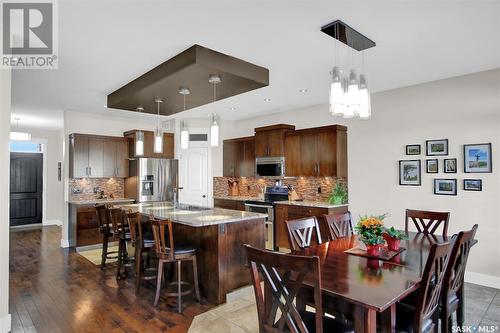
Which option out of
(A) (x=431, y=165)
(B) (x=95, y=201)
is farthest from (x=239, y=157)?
(A) (x=431, y=165)

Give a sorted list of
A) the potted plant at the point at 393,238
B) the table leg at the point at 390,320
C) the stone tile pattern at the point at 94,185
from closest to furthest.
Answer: the table leg at the point at 390,320
the potted plant at the point at 393,238
the stone tile pattern at the point at 94,185

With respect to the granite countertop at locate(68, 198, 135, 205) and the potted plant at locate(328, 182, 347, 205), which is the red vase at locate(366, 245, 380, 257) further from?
the granite countertop at locate(68, 198, 135, 205)

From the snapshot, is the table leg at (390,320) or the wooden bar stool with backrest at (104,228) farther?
the wooden bar stool with backrest at (104,228)

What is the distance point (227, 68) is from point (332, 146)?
278 cm

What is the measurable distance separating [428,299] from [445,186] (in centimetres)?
305

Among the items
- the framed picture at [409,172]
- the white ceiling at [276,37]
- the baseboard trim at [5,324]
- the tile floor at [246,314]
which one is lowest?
the tile floor at [246,314]

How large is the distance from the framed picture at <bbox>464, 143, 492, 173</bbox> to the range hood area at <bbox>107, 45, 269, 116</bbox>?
297 centimetres

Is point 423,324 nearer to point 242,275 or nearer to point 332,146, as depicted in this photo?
point 242,275

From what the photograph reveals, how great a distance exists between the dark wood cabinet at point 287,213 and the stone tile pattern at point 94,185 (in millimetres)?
3836

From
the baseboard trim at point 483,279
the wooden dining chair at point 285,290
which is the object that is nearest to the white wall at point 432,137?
the baseboard trim at point 483,279

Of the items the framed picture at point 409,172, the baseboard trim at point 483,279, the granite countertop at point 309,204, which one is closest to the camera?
the baseboard trim at point 483,279

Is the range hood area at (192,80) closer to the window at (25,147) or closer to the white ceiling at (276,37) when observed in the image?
the white ceiling at (276,37)

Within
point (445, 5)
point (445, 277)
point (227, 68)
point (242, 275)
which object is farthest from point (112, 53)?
point (445, 277)

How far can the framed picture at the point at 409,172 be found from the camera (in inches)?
179
